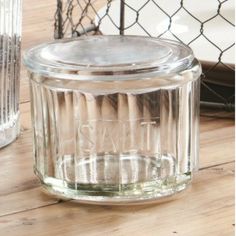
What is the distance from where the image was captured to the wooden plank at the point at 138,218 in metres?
0.44

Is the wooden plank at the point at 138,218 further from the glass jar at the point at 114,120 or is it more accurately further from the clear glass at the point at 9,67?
the clear glass at the point at 9,67

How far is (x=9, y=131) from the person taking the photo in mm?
562

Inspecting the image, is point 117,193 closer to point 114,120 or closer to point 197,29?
point 114,120

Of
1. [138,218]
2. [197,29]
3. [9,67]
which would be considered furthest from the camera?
[197,29]

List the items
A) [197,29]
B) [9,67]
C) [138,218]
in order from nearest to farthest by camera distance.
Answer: [138,218] < [9,67] < [197,29]

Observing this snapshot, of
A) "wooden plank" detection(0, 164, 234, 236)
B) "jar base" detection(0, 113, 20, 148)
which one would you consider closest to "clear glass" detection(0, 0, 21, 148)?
"jar base" detection(0, 113, 20, 148)

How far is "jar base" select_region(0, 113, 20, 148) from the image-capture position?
22.0 inches

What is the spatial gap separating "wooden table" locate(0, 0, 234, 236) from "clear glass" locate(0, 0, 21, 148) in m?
0.02

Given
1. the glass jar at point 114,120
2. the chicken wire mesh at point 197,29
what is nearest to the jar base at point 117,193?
the glass jar at point 114,120

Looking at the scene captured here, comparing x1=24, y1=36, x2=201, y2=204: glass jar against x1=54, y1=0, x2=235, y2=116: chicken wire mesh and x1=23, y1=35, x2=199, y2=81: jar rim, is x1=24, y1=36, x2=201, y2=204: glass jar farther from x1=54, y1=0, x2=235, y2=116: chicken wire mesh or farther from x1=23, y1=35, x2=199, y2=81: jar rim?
x1=54, y1=0, x2=235, y2=116: chicken wire mesh

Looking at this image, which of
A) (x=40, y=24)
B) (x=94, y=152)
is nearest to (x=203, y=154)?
(x=94, y=152)

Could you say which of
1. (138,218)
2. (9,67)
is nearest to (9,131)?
(9,67)

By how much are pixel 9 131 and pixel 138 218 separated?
0.50ft

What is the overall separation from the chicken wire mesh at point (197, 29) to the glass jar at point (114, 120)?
12cm
